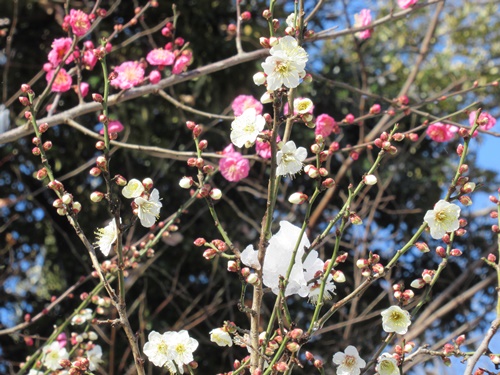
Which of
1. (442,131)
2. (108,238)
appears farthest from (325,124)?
(108,238)

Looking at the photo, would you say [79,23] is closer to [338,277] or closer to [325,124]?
[325,124]

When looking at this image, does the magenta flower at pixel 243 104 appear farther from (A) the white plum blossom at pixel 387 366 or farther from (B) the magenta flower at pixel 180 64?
(A) the white plum blossom at pixel 387 366

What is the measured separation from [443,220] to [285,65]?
370mm

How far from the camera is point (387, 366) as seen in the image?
3.56 feet

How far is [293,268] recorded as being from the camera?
1108mm

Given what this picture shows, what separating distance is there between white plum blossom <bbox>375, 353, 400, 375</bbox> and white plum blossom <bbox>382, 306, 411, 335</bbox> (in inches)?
1.8

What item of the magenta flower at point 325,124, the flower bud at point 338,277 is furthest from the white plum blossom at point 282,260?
the magenta flower at point 325,124

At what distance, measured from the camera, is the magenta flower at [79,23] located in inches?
75.1

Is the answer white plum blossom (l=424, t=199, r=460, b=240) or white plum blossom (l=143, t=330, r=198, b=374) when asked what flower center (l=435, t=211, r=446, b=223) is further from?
white plum blossom (l=143, t=330, r=198, b=374)

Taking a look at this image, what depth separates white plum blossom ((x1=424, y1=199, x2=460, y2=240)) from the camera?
1.11 meters

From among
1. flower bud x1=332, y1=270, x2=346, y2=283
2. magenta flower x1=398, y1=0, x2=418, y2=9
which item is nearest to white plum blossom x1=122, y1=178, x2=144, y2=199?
flower bud x1=332, y1=270, x2=346, y2=283

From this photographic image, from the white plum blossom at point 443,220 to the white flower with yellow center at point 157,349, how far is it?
19.2 inches

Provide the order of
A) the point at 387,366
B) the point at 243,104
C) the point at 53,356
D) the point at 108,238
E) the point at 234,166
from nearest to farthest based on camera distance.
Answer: the point at 387,366 < the point at 108,238 < the point at 53,356 < the point at 234,166 < the point at 243,104

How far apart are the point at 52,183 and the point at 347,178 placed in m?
3.15
